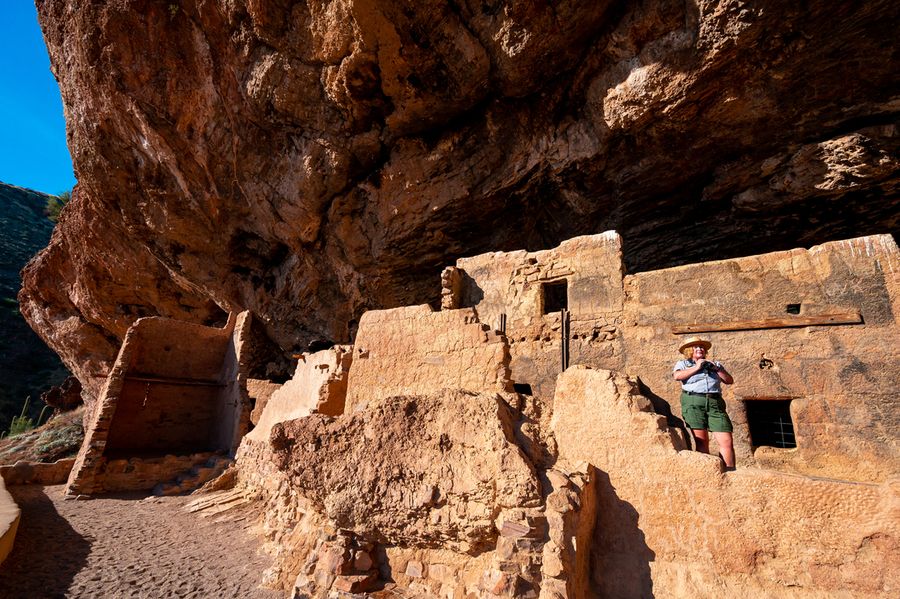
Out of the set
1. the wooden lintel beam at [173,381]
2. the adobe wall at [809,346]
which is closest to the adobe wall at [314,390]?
the wooden lintel beam at [173,381]

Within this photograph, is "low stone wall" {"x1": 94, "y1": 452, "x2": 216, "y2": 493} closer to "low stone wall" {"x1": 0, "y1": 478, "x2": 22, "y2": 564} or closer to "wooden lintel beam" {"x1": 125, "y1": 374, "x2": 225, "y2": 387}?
"wooden lintel beam" {"x1": 125, "y1": 374, "x2": 225, "y2": 387}

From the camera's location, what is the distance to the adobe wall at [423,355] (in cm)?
504

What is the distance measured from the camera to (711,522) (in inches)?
125

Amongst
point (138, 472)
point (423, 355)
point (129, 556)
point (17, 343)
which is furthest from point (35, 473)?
point (17, 343)

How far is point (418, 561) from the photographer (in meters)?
3.45

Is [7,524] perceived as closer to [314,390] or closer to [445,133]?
[314,390]

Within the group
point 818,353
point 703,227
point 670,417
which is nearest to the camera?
point 818,353

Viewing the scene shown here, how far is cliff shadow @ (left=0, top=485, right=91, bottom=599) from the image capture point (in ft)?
13.7

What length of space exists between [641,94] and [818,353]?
512 cm

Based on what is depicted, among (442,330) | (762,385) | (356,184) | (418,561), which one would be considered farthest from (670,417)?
(356,184)

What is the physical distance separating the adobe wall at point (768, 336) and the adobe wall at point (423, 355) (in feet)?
2.61

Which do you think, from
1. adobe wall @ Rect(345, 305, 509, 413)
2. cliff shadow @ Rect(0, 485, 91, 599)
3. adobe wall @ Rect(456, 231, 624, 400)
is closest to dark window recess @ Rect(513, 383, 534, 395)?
adobe wall @ Rect(456, 231, 624, 400)

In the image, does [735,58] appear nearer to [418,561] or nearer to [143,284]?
[418,561]

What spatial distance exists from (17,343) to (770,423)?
42.1 meters
